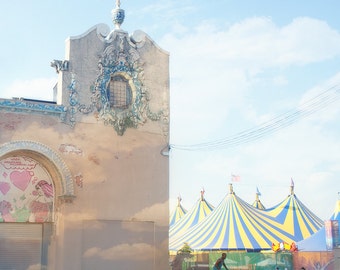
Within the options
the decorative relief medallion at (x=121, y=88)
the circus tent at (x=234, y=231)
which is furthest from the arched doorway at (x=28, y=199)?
the circus tent at (x=234, y=231)

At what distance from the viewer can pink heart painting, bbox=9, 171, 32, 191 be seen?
64.4 feet

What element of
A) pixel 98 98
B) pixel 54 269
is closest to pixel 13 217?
pixel 54 269

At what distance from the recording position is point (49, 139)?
787 inches

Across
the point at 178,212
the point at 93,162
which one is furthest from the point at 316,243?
the point at 178,212

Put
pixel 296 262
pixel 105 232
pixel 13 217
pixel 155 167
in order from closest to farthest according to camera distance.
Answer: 1. pixel 13 217
2. pixel 105 232
3. pixel 155 167
4. pixel 296 262

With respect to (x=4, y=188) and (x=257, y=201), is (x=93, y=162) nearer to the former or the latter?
(x=4, y=188)

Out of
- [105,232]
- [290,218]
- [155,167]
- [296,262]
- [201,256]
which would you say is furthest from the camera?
[290,218]

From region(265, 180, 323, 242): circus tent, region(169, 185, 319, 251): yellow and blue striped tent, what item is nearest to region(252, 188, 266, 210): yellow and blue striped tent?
region(265, 180, 323, 242): circus tent

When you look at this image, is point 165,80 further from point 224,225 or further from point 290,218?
point 290,218

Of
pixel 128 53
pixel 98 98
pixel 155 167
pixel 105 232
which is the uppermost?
pixel 128 53

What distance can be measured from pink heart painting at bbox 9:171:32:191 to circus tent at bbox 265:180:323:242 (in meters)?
20.5

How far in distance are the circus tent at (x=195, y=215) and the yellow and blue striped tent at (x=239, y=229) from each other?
16.0 feet

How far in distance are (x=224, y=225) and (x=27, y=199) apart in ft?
57.2

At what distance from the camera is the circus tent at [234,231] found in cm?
3297
